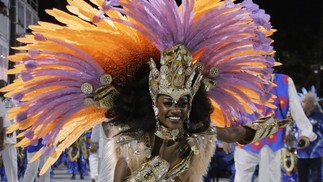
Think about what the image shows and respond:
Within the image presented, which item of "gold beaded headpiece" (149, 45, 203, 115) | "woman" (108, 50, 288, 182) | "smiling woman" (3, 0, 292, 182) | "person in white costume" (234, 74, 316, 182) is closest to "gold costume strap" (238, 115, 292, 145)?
"smiling woman" (3, 0, 292, 182)

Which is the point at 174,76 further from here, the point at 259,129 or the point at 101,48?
the point at 259,129

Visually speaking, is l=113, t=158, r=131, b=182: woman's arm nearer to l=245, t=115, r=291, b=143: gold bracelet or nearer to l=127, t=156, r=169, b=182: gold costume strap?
l=127, t=156, r=169, b=182: gold costume strap

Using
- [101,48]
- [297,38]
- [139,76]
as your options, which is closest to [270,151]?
[139,76]

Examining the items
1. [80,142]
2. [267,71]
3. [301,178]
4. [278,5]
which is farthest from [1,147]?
[278,5]

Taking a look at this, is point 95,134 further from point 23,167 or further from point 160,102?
point 160,102

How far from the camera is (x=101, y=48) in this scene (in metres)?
4.67

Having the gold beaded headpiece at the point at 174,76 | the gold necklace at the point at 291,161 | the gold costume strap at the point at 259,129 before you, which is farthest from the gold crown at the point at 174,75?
the gold necklace at the point at 291,161

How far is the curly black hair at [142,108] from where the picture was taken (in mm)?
4551

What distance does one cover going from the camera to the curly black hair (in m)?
4.55

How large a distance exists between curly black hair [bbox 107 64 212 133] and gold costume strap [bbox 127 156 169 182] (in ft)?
0.66

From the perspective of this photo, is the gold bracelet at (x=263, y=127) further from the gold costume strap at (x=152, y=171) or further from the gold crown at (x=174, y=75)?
the gold costume strap at (x=152, y=171)

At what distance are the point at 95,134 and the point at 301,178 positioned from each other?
301 centimetres

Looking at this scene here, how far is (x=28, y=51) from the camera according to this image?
15.1ft

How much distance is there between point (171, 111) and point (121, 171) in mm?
438
